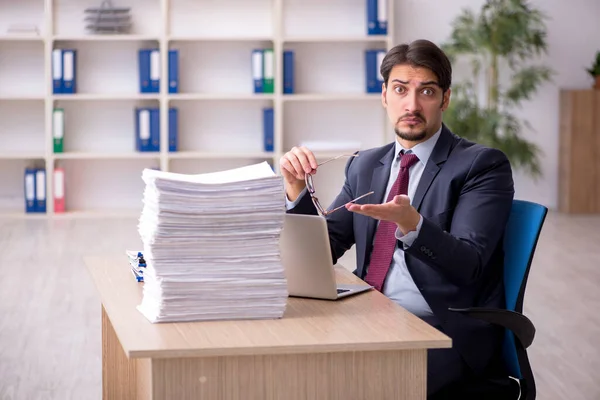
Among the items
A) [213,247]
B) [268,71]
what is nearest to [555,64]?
[268,71]

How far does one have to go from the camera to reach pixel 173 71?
756 cm

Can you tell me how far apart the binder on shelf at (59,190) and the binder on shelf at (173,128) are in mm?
891

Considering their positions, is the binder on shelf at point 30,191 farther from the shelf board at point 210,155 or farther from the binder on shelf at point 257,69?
the binder on shelf at point 257,69

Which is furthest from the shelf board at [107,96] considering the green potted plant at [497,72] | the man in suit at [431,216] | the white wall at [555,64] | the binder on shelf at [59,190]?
the man in suit at [431,216]

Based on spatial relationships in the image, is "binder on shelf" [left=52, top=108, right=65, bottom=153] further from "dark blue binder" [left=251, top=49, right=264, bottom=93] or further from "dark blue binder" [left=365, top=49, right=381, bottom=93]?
"dark blue binder" [left=365, top=49, right=381, bottom=93]

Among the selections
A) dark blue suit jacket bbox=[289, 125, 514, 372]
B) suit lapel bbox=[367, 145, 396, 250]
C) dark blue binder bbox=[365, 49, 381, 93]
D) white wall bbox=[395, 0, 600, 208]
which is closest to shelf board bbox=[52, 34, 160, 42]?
dark blue binder bbox=[365, 49, 381, 93]

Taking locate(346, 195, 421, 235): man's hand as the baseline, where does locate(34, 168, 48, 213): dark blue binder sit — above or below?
below

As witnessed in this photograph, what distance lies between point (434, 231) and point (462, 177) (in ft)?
1.03

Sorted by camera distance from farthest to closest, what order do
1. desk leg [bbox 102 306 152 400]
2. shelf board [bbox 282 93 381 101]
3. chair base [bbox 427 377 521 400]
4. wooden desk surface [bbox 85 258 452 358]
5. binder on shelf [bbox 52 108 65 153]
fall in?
shelf board [bbox 282 93 381 101], binder on shelf [bbox 52 108 65 153], desk leg [bbox 102 306 152 400], chair base [bbox 427 377 521 400], wooden desk surface [bbox 85 258 452 358]

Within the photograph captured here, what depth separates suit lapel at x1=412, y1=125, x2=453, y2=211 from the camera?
232cm

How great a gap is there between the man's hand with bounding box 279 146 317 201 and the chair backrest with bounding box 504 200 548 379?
483mm

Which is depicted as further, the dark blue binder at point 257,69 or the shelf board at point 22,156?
the dark blue binder at point 257,69

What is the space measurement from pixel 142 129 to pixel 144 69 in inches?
18.6

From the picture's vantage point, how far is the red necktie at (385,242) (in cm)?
232
